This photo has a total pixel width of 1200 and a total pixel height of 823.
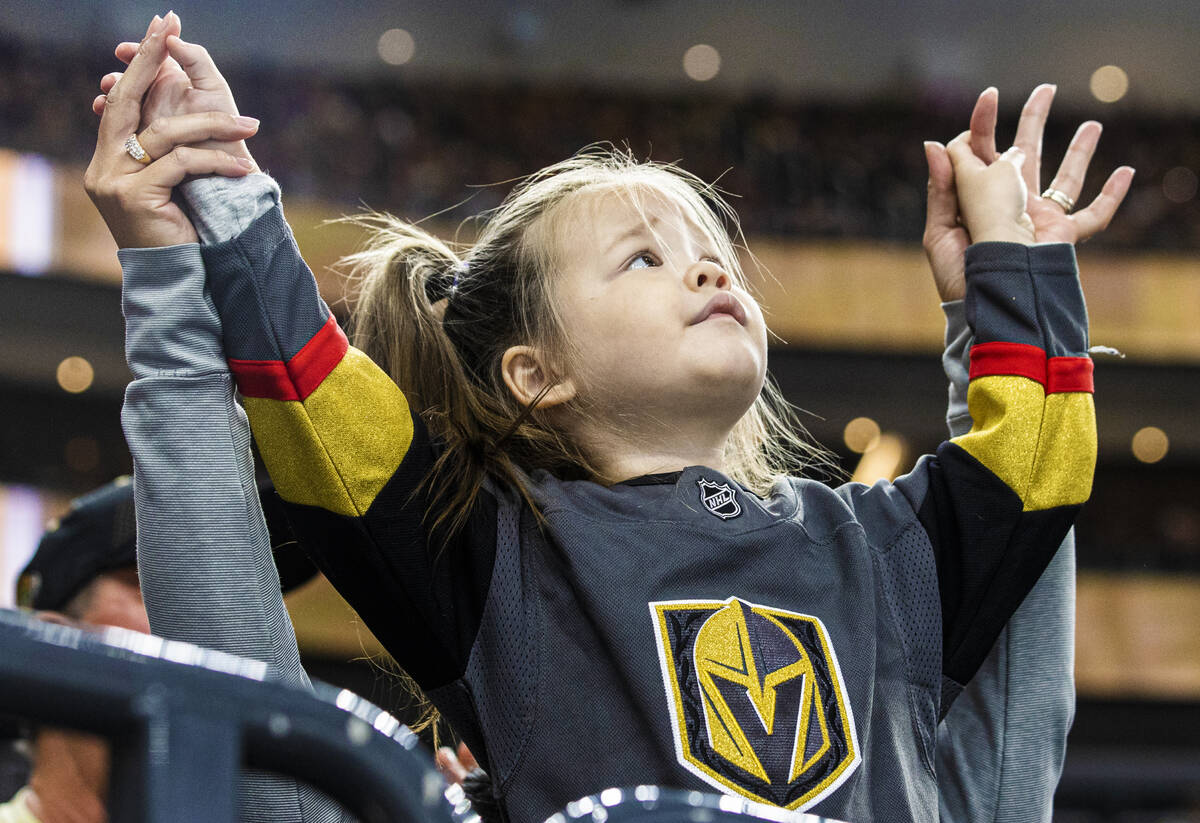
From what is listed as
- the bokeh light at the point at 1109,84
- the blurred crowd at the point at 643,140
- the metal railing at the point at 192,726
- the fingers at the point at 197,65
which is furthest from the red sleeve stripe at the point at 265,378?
the bokeh light at the point at 1109,84

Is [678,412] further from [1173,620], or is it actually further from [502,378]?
[1173,620]

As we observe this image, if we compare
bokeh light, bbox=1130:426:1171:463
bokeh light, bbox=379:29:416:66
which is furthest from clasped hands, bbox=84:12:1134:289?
bokeh light, bbox=379:29:416:66

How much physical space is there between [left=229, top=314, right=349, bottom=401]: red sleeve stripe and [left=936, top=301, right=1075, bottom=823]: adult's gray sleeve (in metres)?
0.67

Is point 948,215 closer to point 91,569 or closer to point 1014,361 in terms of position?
point 1014,361

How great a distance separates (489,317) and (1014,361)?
501 millimetres

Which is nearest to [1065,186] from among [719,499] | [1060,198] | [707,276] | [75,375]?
[1060,198]

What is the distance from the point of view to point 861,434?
7.62 m

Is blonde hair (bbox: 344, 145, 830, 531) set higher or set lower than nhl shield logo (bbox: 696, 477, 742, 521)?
higher

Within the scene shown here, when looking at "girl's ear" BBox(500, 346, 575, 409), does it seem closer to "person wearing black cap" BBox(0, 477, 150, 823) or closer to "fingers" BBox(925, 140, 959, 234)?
"fingers" BBox(925, 140, 959, 234)

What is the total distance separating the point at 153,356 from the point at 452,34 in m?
7.94

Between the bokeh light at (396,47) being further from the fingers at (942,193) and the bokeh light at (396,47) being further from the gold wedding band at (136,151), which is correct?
the gold wedding band at (136,151)

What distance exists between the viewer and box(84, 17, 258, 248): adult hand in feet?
2.80

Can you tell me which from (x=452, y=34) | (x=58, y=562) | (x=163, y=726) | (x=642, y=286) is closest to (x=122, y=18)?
(x=452, y=34)

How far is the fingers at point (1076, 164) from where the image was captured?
1.26 metres
